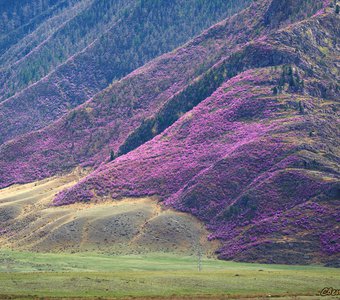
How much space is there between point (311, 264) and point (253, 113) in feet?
195

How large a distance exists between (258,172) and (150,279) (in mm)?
60793

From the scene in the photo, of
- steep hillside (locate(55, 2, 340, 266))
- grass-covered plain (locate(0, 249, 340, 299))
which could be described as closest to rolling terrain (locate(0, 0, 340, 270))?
steep hillside (locate(55, 2, 340, 266))

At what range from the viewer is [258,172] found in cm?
16462

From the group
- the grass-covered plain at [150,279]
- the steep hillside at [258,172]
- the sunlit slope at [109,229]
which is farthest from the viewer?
the sunlit slope at [109,229]

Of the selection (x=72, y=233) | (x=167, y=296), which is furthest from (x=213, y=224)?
(x=167, y=296)

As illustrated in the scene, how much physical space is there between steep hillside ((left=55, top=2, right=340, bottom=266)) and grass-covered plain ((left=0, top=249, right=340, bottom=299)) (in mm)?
10484

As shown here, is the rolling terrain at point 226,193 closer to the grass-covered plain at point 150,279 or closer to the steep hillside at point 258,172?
the steep hillside at point 258,172

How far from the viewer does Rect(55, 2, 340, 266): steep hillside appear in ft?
475

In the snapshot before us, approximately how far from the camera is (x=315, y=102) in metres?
188

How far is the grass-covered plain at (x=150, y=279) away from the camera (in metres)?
97.8

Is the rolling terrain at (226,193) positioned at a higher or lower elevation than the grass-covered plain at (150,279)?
lower

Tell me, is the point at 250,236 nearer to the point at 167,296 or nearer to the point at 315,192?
the point at 315,192

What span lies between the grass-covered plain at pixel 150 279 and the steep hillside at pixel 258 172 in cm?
1048

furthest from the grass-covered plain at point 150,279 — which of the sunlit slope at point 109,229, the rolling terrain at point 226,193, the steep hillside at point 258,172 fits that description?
the sunlit slope at point 109,229
